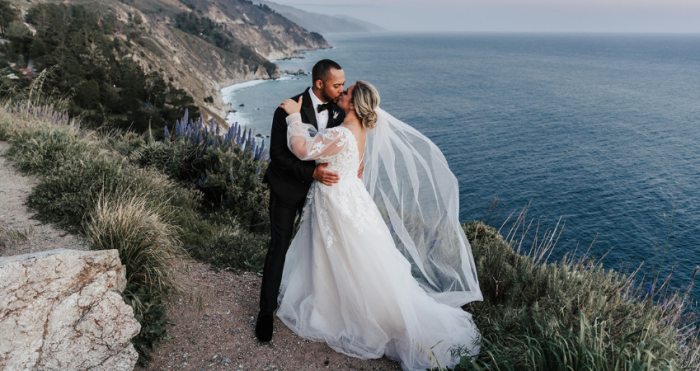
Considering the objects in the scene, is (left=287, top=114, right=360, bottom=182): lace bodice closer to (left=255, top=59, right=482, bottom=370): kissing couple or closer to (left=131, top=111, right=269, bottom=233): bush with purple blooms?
(left=255, top=59, right=482, bottom=370): kissing couple

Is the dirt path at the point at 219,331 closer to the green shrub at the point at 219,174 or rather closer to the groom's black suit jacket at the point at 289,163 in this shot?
the groom's black suit jacket at the point at 289,163

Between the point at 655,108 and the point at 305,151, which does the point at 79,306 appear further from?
the point at 655,108

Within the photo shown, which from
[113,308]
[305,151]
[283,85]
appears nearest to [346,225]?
[305,151]

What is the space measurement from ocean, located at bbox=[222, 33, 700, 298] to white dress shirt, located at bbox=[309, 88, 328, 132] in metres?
3.13

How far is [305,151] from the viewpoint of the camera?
146 inches

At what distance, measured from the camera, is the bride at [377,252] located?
12.9 ft

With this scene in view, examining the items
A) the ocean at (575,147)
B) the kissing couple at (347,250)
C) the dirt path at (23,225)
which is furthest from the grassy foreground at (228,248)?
the ocean at (575,147)

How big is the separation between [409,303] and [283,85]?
285 ft

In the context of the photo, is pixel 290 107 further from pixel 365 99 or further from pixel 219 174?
pixel 219 174

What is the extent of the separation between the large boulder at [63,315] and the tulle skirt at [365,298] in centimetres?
173

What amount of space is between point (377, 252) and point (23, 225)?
471cm

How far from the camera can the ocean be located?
23875 millimetres

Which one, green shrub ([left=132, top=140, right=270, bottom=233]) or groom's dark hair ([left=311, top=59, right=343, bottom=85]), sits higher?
groom's dark hair ([left=311, top=59, right=343, bottom=85])

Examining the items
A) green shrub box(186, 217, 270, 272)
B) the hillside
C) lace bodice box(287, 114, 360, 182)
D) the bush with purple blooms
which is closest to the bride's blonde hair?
lace bodice box(287, 114, 360, 182)
